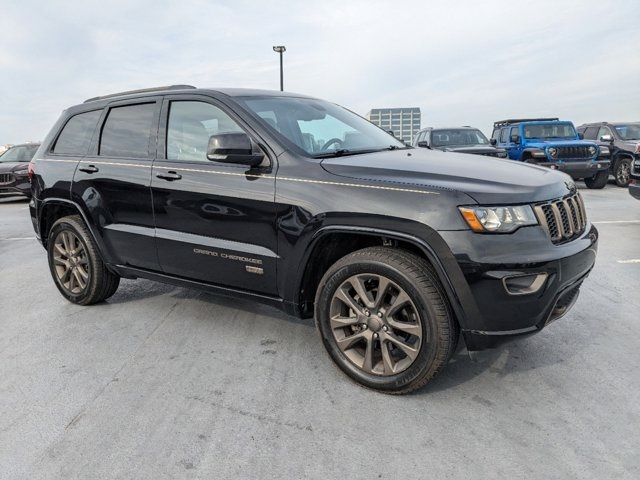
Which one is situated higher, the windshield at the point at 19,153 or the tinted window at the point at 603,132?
the tinted window at the point at 603,132

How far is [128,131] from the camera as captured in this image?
3918 millimetres

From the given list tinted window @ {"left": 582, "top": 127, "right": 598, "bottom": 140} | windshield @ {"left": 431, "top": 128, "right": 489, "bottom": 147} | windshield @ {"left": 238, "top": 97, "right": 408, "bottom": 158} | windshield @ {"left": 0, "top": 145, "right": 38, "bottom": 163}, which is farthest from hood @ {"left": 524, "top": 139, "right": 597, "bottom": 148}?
windshield @ {"left": 0, "top": 145, "right": 38, "bottom": 163}

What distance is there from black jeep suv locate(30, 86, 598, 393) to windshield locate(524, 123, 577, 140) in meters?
10.9

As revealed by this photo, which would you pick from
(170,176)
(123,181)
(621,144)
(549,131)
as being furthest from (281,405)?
(621,144)

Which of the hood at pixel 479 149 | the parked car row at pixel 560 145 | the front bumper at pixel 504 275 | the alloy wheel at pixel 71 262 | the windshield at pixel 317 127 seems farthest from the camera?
the parked car row at pixel 560 145

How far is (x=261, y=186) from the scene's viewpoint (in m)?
3.06

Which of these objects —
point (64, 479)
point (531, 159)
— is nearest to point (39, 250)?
point (64, 479)

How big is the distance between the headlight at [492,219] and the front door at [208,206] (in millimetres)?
1186

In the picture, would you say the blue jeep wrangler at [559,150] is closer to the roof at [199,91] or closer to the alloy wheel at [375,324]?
the roof at [199,91]

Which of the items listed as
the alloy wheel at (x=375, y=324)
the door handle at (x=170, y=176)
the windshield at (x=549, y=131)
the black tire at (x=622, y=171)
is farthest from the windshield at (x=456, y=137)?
the alloy wheel at (x=375, y=324)

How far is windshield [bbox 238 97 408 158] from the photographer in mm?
3262

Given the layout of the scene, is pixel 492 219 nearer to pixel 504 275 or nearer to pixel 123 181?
pixel 504 275

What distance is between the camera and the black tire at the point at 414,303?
8.38 feet

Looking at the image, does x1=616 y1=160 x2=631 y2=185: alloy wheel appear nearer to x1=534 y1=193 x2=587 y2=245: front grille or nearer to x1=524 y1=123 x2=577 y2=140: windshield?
x1=524 y1=123 x2=577 y2=140: windshield
